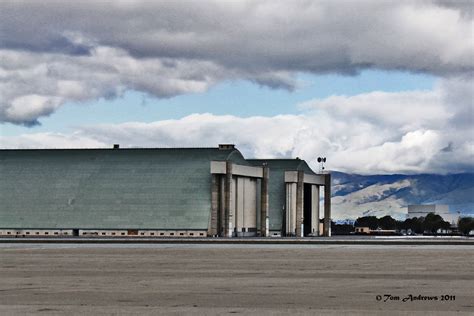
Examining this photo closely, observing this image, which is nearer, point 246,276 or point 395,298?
point 395,298

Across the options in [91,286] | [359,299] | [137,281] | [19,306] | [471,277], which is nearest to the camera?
[19,306]

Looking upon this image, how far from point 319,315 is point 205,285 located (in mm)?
13028

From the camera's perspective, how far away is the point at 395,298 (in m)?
31.3

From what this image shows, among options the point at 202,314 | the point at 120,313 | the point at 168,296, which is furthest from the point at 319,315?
the point at 168,296

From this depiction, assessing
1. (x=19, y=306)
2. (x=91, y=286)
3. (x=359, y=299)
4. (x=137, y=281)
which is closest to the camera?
(x=19, y=306)

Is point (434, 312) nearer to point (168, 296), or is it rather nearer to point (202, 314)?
point (202, 314)

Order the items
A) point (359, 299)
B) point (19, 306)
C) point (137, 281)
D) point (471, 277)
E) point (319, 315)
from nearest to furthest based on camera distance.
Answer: point (319, 315) < point (19, 306) < point (359, 299) < point (137, 281) < point (471, 277)

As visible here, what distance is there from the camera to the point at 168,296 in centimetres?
3222

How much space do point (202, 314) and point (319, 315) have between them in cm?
315

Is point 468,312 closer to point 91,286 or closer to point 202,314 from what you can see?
point 202,314

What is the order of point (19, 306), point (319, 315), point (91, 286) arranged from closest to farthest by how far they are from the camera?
point (319, 315)
point (19, 306)
point (91, 286)

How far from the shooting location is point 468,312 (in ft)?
87.2

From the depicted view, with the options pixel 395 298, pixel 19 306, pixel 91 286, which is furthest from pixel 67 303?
pixel 395 298

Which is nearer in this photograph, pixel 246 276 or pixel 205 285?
pixel 205 285
